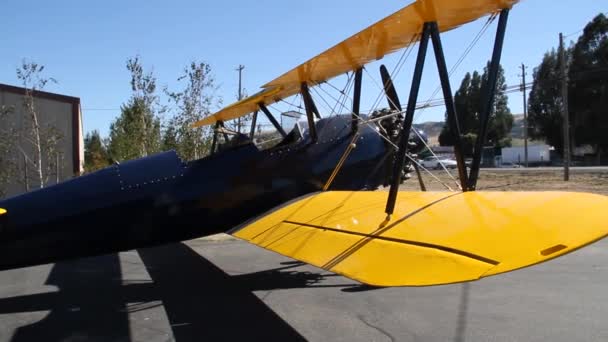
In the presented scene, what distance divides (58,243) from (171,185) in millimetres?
1380

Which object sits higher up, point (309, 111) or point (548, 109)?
point (548, 109)

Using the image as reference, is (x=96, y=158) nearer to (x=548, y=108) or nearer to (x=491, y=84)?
(x=491, y=84)

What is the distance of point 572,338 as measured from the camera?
4.39 meters

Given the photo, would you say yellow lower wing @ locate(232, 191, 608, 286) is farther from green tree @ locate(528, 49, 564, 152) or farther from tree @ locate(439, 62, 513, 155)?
green tree @ locate(528, 49, 564, 152)

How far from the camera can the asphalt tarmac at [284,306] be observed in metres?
4.72

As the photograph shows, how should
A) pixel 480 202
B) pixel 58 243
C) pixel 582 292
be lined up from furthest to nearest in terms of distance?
1. pixel 582 292
2. pixel 58 243
3. pixel 480 202

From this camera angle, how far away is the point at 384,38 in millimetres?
5574

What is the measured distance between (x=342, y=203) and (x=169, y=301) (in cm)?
236

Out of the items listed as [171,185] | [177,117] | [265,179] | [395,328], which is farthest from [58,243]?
[177,117]

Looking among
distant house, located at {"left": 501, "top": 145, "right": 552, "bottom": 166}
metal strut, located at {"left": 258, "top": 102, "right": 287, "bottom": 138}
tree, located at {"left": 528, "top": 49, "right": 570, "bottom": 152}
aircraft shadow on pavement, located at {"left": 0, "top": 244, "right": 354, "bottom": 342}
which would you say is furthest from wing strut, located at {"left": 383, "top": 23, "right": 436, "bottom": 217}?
distant house, located at {"left": 501, "top": 145, "right": 552, "bottom": 166}

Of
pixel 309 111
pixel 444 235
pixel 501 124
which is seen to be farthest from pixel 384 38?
pixel 501 124

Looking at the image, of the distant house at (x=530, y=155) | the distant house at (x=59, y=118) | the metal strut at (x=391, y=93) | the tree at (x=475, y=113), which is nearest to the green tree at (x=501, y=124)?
the tree at (x=475, y=113)

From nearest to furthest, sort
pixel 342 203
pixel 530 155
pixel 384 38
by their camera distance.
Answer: pixel 384 38 → pixel 342 203 → pixel 530 155

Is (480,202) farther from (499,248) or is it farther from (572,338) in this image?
(572,338)
